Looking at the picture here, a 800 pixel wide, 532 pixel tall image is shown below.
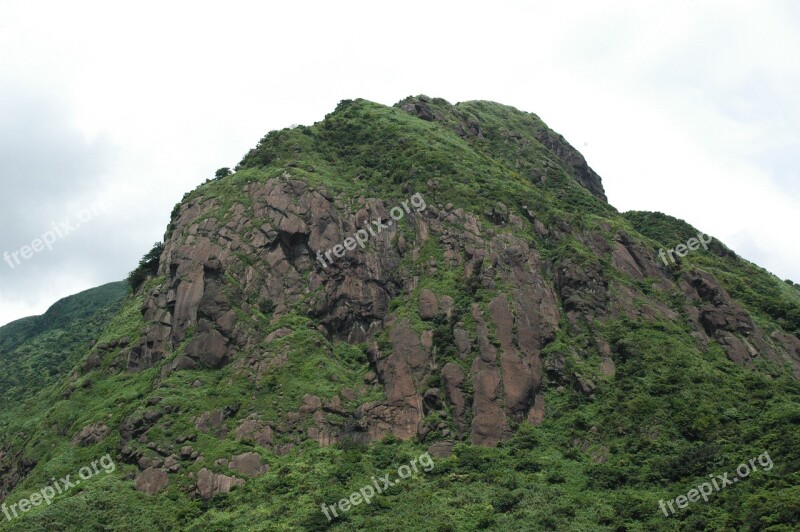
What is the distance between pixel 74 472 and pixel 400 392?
98.4ft

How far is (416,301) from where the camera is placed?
2872 inches

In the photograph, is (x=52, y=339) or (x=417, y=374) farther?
(x=52, y=339)

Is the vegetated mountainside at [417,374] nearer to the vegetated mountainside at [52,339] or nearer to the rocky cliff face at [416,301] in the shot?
the rocky cliff face at [416,301]

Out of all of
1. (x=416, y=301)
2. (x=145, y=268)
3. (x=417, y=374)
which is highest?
(x=145, y=268)

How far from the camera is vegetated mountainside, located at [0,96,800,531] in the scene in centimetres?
5225

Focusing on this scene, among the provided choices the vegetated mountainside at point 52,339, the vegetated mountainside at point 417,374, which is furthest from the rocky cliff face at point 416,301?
the vegetated mountainside at point 52,339

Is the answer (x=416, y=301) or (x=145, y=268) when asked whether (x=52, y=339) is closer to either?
(x=145, y=268)

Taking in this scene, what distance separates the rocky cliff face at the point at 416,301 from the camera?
6334cm

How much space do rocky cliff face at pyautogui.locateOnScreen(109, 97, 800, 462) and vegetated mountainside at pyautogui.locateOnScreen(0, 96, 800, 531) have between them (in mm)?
234

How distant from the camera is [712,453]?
5134cm

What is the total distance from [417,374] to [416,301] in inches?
404

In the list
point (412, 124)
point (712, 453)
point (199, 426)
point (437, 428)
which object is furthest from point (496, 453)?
point (412, 124)

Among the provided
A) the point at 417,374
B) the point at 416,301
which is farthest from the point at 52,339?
the point at 417,374

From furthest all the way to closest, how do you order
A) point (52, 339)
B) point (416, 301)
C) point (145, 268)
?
point (52, 339), point (145, 268), point (416, 301)
